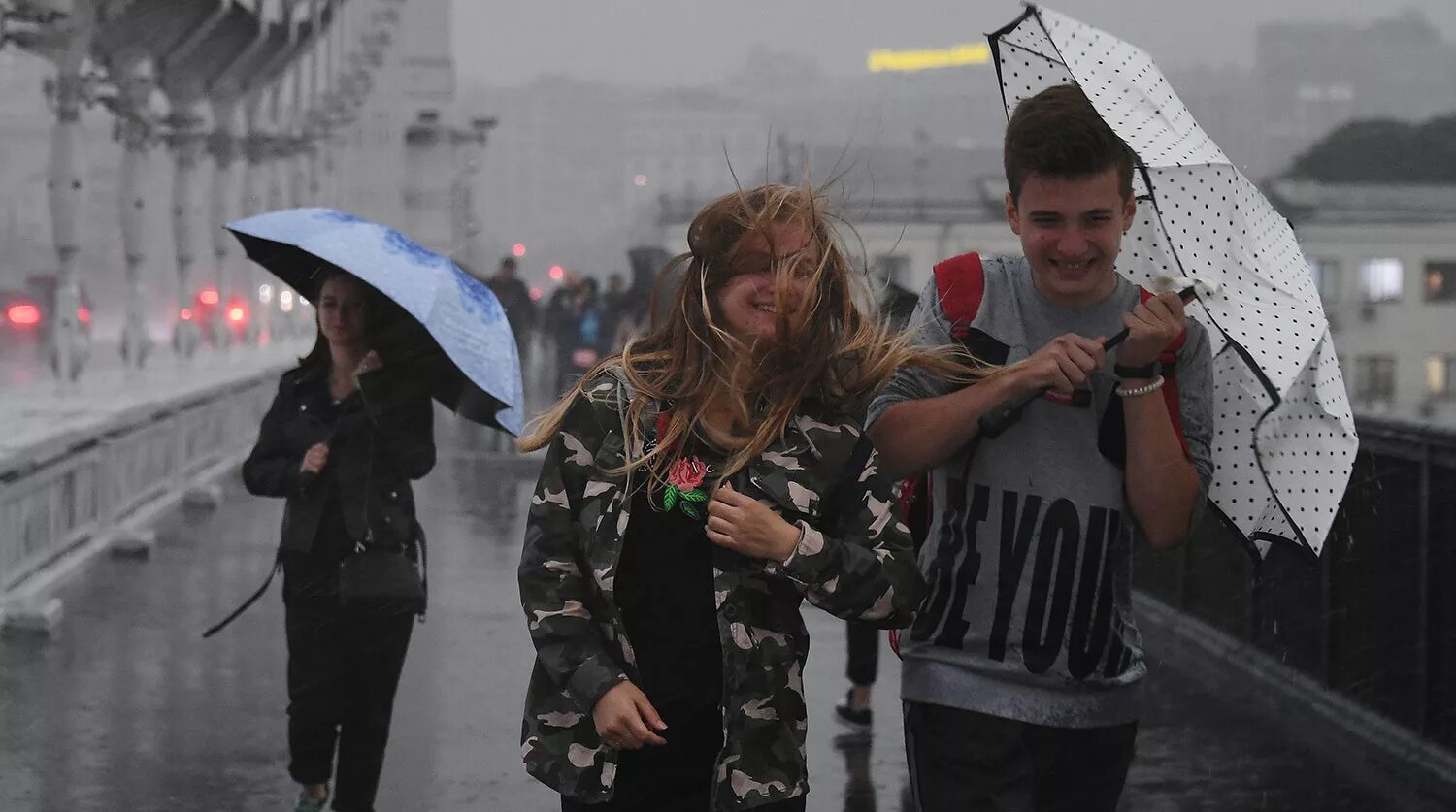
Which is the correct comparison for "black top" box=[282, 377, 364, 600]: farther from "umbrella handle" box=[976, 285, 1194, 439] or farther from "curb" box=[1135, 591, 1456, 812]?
"curb" box=[1135, 591, 1456, 812]

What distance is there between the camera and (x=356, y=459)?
5449 millimetres

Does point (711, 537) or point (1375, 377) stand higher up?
point (711, 537)

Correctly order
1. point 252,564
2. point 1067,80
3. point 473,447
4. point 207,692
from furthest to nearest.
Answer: point 473,447
point 252,564
point 207,692
point 1067,80

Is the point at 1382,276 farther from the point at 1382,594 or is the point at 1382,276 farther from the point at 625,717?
the point at 625,717

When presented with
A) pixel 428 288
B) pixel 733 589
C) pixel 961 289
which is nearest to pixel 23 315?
pixel 428 288

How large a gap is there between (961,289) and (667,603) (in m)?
0.74

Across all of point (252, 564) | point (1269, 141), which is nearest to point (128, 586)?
point (252, 564)

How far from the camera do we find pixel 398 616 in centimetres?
541

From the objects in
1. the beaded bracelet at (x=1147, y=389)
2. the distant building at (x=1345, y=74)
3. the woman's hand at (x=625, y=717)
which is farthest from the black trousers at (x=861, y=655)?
the distant building at (x=1345, y=74)

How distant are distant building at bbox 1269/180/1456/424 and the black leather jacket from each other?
77.9m

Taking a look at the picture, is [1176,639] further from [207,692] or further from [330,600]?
[330,600]

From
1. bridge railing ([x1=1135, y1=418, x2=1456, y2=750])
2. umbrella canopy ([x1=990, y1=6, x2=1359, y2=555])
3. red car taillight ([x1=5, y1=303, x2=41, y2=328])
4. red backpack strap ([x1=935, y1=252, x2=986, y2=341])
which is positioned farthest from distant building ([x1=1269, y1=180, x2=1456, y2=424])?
red backpack strap ([x1=935, y1=252, x2=986, y2=341])

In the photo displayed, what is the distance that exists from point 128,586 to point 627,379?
29.0 ft

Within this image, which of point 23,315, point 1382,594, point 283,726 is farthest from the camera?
point 23,315
